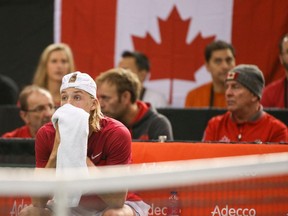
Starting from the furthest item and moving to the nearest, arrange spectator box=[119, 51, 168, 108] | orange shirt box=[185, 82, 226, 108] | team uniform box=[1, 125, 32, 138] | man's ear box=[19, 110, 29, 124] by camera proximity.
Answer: spectator box=[119, 51, 168, 108]
orange shirt box=[185, 82, 226, 108]
man's ear box=[19, 110, 29, 124]
team uniform box=[1, 125, 32, 138]

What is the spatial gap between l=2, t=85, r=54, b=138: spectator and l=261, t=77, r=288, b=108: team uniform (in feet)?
6.45

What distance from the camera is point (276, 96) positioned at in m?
9.25

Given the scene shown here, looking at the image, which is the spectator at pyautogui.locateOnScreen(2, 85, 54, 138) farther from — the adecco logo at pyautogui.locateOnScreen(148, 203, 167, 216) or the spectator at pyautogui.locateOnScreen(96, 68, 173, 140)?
the adecco logo at pyautogui.locateOnScreen(148, 203, 167, 216)

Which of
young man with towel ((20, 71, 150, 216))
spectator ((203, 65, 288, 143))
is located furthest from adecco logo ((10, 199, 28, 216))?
→ spectator ((203, 65, 288, 143))

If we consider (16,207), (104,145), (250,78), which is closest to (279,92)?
(250,78)

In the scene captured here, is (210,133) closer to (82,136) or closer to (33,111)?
(33,111)

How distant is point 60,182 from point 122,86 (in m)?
4.55

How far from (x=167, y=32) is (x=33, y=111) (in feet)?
7.24

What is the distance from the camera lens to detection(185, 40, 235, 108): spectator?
9.66 metres

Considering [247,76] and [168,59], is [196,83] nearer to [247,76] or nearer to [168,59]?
[168,59]

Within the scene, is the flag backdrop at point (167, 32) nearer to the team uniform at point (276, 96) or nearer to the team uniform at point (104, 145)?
the team uniform at point (276, 96)

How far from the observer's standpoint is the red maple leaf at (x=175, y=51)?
10352 millimetres

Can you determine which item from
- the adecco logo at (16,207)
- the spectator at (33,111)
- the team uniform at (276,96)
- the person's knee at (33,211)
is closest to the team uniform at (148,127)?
the spectator at (33,111)

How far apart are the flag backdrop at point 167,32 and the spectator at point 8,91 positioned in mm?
538
